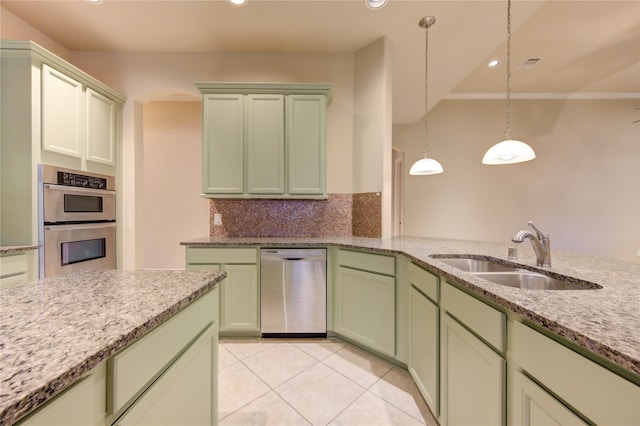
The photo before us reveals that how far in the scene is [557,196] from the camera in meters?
4.52

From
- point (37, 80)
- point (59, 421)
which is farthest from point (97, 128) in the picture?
point (59, 421)

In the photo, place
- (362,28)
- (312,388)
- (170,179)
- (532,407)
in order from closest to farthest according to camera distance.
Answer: (532,407) < (312,388) < (362,28) < (170,179)

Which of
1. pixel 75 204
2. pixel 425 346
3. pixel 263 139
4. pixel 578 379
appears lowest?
pixel 425 346

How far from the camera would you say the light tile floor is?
1.49 meters

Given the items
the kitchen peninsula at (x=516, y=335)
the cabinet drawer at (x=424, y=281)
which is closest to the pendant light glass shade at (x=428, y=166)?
the kitchen peninsula at (x=516, y=335)

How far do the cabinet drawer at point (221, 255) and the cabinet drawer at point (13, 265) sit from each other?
107 cm

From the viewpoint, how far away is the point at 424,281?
1527 millimetres

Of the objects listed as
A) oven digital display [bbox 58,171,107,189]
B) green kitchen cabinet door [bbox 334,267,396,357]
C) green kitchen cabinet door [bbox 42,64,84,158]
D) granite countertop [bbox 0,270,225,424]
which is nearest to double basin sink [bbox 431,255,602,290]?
green kitchen cabinet door [bbox 334,267,396,357]

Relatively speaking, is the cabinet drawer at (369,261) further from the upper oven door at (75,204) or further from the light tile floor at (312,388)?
the upper oven door at (75,204)

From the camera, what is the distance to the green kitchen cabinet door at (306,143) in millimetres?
2580

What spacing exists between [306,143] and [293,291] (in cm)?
148

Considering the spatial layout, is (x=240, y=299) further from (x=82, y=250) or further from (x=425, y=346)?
(x=425, y=346)

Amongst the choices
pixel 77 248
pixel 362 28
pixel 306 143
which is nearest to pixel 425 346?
pixel 306 143

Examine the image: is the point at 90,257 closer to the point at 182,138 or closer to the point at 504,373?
the point at 182,138
